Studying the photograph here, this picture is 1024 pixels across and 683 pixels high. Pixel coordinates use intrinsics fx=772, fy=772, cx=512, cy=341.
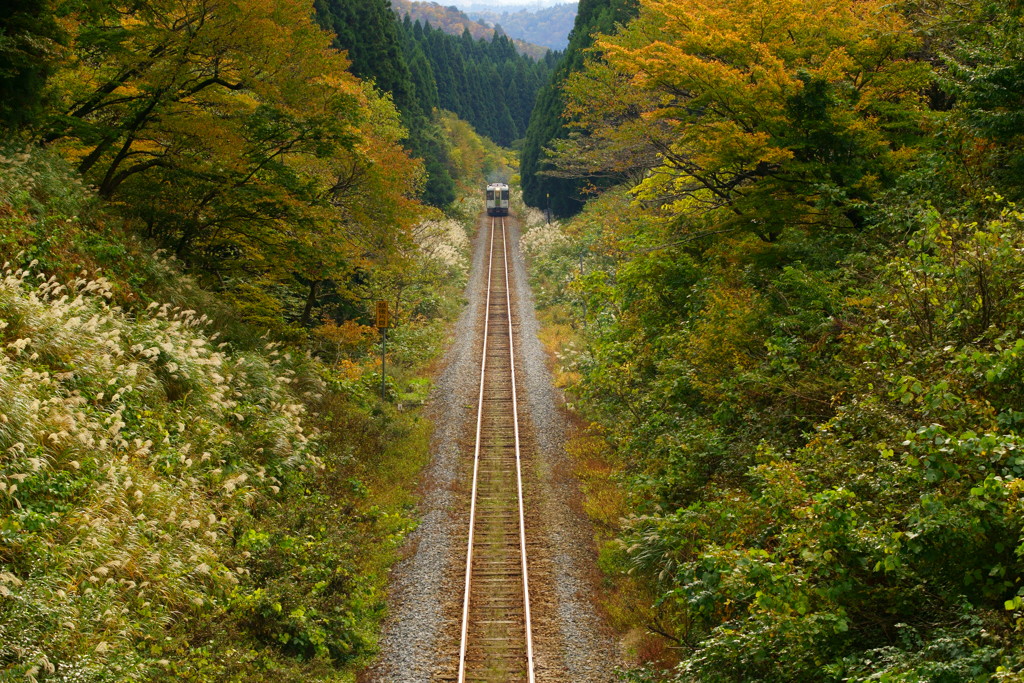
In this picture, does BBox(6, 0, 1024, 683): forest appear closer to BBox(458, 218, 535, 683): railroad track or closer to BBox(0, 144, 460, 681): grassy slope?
BBox(0, 144, 460, 681): grassy slope

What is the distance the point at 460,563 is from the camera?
12.8 metres

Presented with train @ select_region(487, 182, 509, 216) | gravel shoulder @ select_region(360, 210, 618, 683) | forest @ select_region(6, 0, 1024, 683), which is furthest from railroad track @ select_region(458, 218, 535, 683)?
train @ select_region(487, 182, 509, 216)

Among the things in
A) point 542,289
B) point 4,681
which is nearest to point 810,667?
point 4,681

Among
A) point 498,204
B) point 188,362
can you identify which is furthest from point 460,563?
point 498,204

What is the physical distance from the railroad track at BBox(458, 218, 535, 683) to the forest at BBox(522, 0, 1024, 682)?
5.04 ft

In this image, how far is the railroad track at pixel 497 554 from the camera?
10.2m

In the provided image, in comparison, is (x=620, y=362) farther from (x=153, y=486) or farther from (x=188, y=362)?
(x=153, y=486)

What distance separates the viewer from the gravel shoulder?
10.2m

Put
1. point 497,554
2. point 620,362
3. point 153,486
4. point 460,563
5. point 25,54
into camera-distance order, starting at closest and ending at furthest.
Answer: point 153,486 < point 25,54 < point 460,563 < point 497,554 < point 620,362

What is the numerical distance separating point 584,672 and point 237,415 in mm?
6673

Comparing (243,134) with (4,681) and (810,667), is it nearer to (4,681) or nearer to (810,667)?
(4,681)

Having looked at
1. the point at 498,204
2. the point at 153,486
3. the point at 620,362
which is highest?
the point at 498,204

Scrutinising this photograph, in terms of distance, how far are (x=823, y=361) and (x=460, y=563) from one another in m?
6.64

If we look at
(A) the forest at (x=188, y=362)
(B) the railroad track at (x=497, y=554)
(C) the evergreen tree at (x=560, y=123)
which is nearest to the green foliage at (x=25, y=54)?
(A) the forest at (x=188, y=362)
